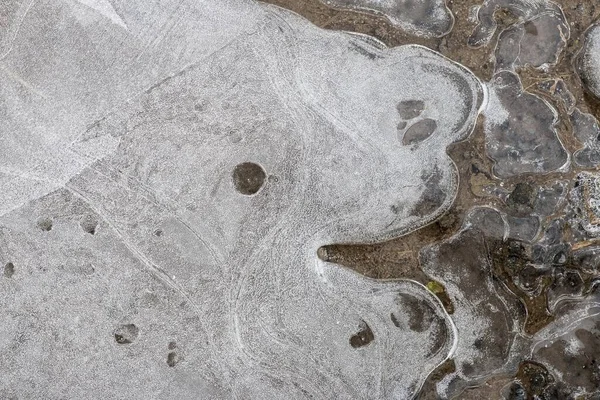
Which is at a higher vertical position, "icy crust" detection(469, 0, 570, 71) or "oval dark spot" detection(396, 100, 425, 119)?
"icy crust" detection(469, 0, 570, 71)

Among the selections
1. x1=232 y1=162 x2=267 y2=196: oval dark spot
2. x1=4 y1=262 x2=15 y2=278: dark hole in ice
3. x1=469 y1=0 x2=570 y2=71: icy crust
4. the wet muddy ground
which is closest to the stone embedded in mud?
the wet muddy ground

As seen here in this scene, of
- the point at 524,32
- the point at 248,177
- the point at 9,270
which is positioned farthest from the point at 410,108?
the point at 9,270

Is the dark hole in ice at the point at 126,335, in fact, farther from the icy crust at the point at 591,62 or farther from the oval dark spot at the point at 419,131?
the icy crust at the point at 591,62

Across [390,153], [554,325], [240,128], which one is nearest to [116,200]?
[240,128]

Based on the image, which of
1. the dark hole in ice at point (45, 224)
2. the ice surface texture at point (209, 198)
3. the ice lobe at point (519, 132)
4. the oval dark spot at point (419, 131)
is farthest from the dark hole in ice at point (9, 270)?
the ice lobe at point (519, 132)

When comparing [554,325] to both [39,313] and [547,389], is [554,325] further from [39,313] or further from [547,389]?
[39,313]

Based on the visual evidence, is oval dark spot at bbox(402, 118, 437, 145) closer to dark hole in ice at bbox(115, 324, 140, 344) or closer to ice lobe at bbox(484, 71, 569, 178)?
ice lobe at bbox(484, 71, 569, 178)

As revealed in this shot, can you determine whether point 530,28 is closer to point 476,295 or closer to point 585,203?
→ point 585,203
